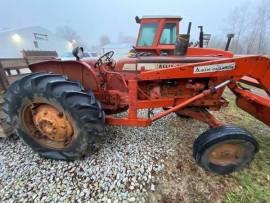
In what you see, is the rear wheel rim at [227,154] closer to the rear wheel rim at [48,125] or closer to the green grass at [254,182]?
the green grass at [254,182]

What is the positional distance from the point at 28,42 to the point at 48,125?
2872 centimetres

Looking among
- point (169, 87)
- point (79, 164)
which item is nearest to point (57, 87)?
point (79, 164)

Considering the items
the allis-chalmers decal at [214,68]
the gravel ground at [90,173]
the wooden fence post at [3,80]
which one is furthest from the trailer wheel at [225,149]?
the wooden fence post at [3,80]

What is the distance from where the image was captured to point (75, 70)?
2742 mm

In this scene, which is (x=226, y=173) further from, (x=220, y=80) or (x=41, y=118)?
(x=41, y=118)

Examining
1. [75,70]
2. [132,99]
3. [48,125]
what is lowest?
[48,125]

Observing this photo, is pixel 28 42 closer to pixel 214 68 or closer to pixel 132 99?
pixel 132 99

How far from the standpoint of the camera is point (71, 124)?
235 cm

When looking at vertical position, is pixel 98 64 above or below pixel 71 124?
above

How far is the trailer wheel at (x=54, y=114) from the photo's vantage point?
7.16 ft

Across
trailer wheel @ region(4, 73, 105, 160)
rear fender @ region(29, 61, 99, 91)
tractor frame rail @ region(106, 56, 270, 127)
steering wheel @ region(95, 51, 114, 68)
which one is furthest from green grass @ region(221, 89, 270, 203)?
steering wheel @ region(95, 51, 114, 68)

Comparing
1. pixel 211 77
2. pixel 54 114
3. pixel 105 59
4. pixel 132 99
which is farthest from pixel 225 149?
pixel 54 114

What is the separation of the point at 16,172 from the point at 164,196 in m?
1.74

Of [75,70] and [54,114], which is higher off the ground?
[75,70]
